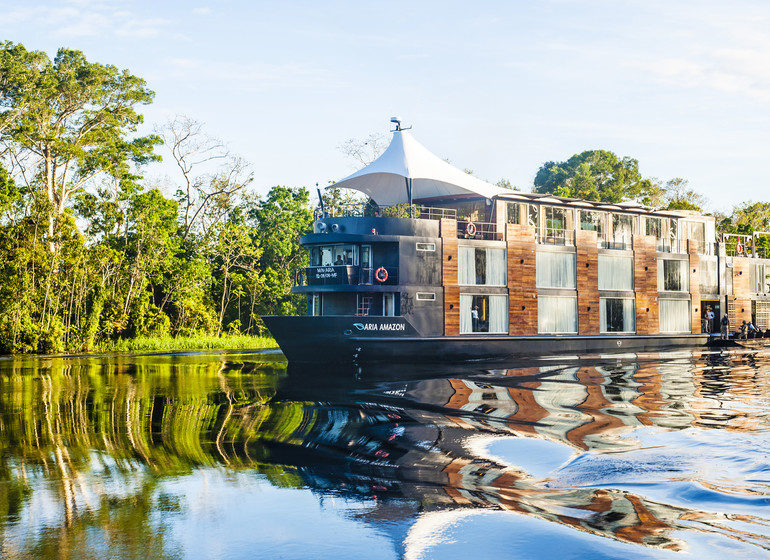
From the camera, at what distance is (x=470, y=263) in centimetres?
2681

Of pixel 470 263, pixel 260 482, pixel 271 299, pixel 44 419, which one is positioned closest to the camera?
pixel 260 482

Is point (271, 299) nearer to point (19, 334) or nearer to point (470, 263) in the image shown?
point (19, 334)

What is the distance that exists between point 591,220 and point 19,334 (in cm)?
2423

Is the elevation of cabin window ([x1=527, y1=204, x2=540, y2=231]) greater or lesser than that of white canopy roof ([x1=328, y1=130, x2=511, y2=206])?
lesser

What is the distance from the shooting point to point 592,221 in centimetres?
3183

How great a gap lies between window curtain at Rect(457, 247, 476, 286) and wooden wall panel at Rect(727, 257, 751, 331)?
15995 millimetres

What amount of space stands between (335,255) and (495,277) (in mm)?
6064

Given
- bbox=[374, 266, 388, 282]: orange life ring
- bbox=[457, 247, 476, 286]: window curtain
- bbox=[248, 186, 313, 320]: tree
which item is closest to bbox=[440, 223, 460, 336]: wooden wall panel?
bbox=[457, 247, 476, 286]: window curtain

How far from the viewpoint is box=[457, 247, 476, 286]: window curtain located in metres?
26.6

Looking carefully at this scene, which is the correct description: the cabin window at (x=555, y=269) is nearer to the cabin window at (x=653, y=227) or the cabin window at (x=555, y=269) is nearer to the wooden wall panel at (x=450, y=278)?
the wooden wall panel at (x=450, y=278)

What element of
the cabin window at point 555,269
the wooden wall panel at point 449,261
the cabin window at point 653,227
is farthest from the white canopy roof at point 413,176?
the cabin window at point 653,227

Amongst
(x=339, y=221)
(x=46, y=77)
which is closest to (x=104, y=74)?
(x=46, y=77)

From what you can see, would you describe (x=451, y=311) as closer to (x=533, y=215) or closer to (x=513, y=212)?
(x=513, y=212)

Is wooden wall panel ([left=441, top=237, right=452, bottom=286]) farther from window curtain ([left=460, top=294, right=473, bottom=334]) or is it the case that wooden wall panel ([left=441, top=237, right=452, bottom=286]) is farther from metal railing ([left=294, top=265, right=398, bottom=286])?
metal railing ([left=294, top=265, right=398, bottom=286])
